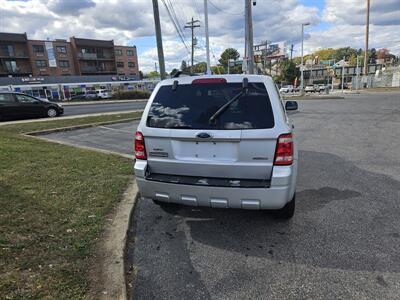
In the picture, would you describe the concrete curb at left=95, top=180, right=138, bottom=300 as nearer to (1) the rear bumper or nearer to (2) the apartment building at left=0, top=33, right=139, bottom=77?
(1) the rear bumper

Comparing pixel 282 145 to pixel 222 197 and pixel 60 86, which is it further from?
pixel 60 86

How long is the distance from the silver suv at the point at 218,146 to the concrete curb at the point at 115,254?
1.71 ft

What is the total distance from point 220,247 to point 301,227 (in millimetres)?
1066

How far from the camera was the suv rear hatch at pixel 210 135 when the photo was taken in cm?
324

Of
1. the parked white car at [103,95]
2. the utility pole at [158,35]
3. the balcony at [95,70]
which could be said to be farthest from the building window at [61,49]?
the utility pole at [158,35]

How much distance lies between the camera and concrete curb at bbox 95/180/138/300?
8.63 ft

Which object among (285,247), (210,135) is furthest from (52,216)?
(285,247)

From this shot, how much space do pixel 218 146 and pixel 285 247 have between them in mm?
1296

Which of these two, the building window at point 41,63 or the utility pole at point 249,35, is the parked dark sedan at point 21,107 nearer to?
the utility pole at point 249,35

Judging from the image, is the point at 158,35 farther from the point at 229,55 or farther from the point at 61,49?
the point at 229,55

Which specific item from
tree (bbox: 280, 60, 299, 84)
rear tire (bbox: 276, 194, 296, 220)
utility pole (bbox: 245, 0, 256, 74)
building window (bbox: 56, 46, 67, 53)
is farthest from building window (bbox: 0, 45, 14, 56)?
rear tire (bbox: 276, 194, 296, 220)

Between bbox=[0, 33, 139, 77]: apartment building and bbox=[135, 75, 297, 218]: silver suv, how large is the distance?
7486cm

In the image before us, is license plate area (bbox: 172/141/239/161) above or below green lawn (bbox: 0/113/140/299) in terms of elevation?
above

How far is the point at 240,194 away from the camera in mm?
3248
